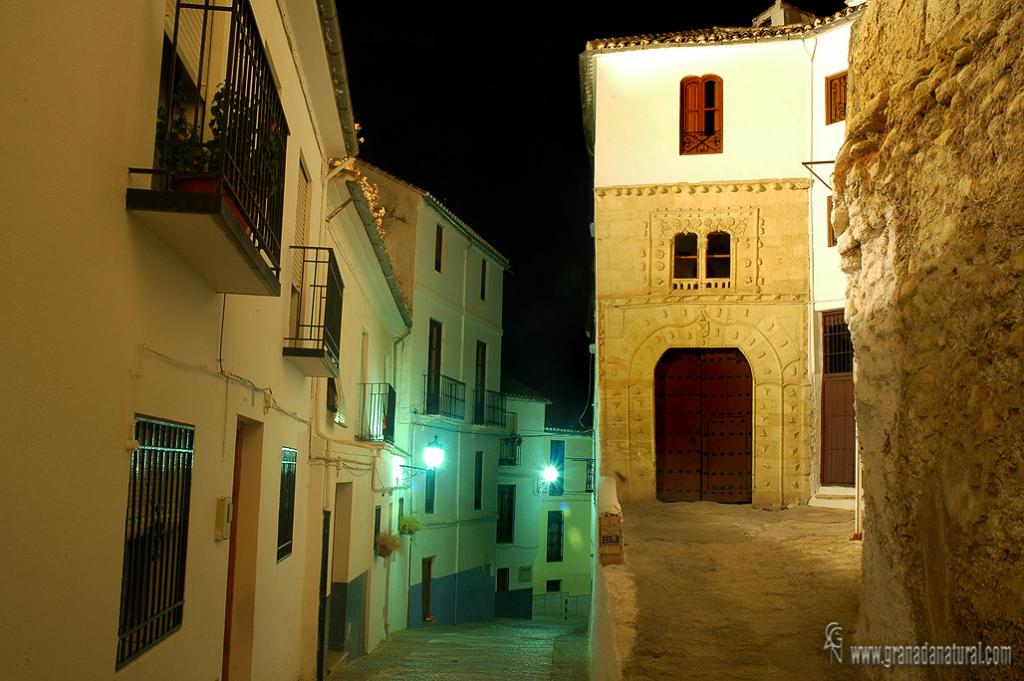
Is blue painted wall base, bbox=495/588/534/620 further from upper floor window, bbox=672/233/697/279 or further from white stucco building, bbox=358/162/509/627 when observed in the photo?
upper floor window, bbox=672/233/697/279

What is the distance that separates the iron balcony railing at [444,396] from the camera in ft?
70.6

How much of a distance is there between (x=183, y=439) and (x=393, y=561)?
12.9 m

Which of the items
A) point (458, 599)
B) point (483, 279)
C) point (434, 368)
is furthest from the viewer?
point (483, 279)

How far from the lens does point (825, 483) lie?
14.6m


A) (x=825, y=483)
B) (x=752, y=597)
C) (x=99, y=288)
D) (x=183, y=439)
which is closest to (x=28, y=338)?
(x=99, y=288)

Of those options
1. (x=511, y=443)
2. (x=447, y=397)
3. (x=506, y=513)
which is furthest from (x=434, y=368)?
(x=506, y=513)

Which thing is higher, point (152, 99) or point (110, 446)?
point (152, 99)

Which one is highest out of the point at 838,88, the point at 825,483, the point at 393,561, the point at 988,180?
the point at 838,88

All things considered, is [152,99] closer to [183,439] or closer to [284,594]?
[183,439]

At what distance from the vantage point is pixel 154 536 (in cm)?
466

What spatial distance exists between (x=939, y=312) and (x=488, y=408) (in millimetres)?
21575

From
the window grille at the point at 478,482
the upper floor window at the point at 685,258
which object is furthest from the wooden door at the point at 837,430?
the window grille at the point at 478,482

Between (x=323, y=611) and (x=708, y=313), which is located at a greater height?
(x=708, y=313)

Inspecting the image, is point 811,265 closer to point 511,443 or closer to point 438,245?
point 438,245
